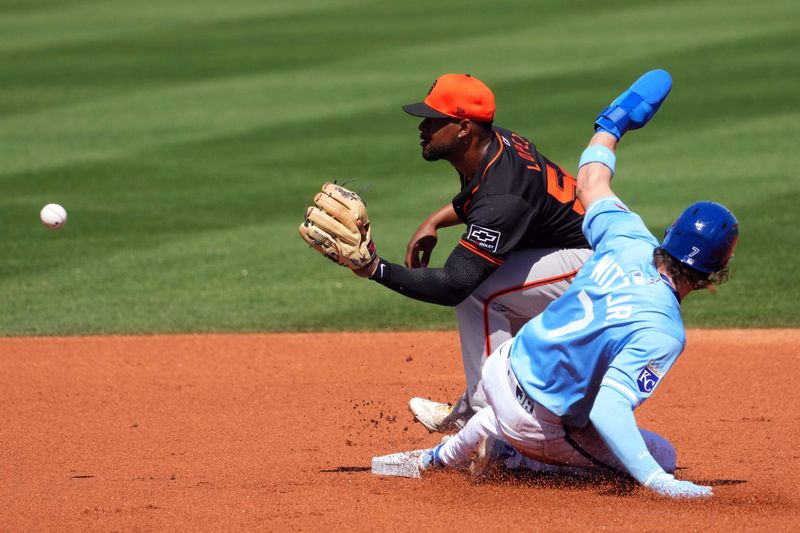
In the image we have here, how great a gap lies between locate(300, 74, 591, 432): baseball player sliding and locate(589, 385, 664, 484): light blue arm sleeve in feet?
3.94

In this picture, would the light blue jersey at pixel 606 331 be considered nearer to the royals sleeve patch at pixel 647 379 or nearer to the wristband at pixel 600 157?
the royals sleeve patch at pixel 647 379

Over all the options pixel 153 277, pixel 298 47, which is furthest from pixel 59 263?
pixel 298 47

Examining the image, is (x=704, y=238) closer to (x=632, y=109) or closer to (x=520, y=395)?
(x=520, y=395)

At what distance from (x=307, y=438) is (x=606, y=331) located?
7.41 ft

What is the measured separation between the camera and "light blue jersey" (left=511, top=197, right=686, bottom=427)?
437 cm

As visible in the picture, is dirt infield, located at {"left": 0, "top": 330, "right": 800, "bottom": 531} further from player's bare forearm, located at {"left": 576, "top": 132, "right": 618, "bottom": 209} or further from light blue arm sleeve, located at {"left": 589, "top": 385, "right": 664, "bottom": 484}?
player's bare forearm, located at {"left": 576, "top": 132, "right": 618, "bottom": 209}

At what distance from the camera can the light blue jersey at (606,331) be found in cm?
437

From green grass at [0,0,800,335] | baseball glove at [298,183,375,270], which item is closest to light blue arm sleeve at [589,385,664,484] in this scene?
baseball glove at [298,183,375,270]

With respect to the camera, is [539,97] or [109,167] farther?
[539,97]

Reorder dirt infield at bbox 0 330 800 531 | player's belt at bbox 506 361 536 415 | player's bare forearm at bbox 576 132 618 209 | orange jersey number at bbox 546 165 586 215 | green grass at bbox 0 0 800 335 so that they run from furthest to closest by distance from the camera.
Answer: green grass at bbox 0 0 800 335
orange jersey number at bbox 546 165 586 215
player's bare forearm at bbox 576 132 618 209
player's belt at bbox 506 361 536 415
dirt infield at bbox 0 330 800 531

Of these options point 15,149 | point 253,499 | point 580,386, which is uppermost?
point 580,386

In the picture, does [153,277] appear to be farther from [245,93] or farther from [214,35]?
[214,35]

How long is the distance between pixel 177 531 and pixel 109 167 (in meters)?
9.50

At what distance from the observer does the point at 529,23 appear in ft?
74.0
